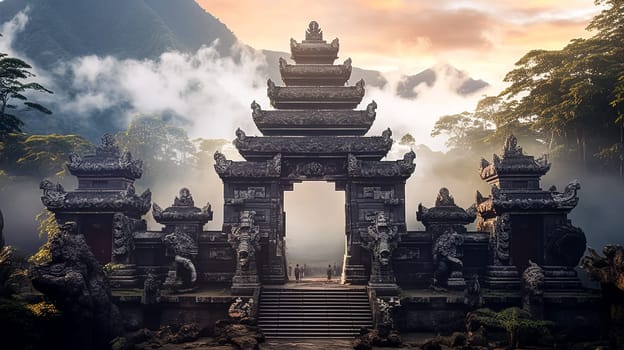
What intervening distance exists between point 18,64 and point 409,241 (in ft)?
75.4

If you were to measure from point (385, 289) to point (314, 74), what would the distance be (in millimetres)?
14908

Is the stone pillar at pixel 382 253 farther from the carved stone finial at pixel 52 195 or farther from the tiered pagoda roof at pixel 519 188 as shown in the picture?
the carved stone finial at pixel 52 195

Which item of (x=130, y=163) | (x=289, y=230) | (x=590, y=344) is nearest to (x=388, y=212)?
(x=590, y=344)

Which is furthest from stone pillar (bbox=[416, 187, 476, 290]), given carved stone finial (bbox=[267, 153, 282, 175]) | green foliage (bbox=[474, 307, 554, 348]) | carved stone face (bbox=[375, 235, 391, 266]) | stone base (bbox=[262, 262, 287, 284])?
carved stone finial (bbox=[267, 153, 282, 175])

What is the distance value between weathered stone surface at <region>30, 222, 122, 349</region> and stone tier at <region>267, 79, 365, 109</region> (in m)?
15.2

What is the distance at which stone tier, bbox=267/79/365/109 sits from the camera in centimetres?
3077

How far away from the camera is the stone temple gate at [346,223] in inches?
950

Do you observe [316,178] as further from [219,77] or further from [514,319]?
[219,77]

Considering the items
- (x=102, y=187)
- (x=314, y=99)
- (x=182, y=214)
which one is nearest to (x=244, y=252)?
(x=182, y=214)

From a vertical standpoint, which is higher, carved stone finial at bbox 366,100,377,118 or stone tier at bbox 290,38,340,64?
stone tier at bbox 290,38,340,64

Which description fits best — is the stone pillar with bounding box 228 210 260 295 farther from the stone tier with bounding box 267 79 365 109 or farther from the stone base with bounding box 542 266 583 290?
the stone base with bounding box 542 266 583 290

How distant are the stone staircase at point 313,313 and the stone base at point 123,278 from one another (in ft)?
20.7

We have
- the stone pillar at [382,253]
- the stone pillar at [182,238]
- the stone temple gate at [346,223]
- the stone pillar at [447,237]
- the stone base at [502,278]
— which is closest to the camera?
the stone pillar at [382,253]

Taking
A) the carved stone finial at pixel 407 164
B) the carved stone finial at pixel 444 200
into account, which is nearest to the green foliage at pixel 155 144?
the carved stone finial at pixel 407 164
